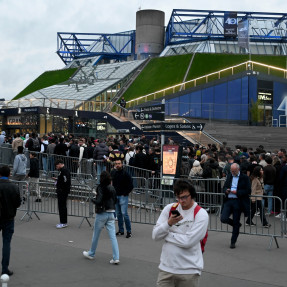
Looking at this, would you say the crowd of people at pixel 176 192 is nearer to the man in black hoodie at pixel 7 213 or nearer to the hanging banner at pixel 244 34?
the man in black hoodie at pixel 7 213

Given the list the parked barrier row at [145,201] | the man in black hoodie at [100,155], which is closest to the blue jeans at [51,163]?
the man in black hoodie at [100,155]

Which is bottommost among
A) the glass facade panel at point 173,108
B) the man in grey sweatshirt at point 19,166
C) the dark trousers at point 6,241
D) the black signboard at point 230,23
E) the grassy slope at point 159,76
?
the dark trousers at point 6,241

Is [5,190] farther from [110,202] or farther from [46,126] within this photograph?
[46,126]

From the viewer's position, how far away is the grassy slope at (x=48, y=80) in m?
68.6

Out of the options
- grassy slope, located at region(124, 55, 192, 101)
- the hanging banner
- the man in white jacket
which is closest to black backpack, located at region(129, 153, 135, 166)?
the man in white jacket

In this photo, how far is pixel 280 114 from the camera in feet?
139

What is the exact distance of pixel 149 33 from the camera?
232 feet

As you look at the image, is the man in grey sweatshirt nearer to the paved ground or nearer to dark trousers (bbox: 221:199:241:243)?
the paved ground

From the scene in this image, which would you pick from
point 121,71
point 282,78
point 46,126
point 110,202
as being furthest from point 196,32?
point 110,202

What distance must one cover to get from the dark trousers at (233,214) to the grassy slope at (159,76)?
1656 inches

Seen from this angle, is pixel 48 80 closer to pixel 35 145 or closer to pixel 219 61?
pixel 219 61

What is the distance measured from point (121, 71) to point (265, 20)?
23.0 meters

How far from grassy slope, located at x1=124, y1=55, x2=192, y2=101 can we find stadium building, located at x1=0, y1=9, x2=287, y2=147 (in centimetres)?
12

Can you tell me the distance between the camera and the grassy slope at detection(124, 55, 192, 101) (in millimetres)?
52656
